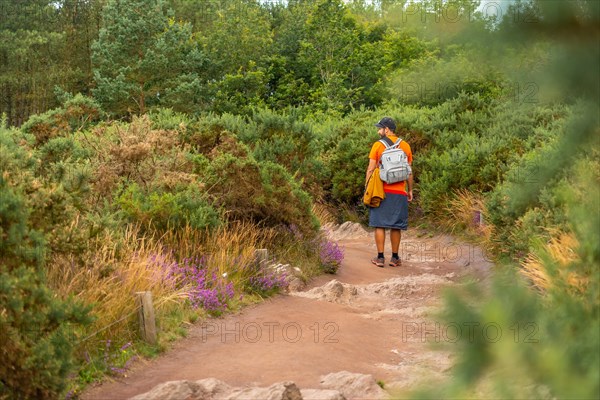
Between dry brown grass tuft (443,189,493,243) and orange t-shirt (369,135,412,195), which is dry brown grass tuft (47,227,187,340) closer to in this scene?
orange t-shirt (369,135,412,195)

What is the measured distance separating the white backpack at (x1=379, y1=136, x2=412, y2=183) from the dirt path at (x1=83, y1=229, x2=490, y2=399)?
58.4 inches

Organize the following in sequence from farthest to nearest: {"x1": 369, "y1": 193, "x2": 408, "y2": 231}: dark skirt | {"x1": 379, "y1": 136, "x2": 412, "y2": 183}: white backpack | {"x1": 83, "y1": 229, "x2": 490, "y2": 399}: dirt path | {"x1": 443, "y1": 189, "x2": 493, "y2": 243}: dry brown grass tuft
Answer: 1. {"x1": 443, "y1": 189, "x2": 493, "y2": 243}: dry brown grass tuft
2. {"x1": 369, "y1": 193, "x2": 408, "y2": 231}: dark skirt
3. {"x1": 379, "y1": 136, "x2": 412, "y2": 183}: white backpack
4. {"x1": 83, "y1": 229, "x2": 490, "y2": 399}: dirt path

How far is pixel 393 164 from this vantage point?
11680 millimetres

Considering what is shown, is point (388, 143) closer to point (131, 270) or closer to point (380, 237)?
point (380, 237)

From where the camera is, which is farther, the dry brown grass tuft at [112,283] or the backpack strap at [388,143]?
the backpack strap at [388,143]

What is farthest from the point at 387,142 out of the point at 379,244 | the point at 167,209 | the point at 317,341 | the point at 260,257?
the point at 317,341

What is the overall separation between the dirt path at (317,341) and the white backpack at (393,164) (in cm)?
148

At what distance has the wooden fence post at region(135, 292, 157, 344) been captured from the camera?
6.85 meters

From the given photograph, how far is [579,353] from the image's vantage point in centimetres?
206

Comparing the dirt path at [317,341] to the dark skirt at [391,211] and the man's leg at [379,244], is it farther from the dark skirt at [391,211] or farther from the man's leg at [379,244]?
the dark skirt at [391,211]

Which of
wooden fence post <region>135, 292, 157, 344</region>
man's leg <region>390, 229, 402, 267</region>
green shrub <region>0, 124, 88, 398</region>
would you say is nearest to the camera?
green shrub <region>0, 124, 88, 398</region>

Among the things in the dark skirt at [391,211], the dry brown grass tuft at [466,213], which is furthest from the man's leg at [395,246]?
the dry brown grass tuft at [466,213]

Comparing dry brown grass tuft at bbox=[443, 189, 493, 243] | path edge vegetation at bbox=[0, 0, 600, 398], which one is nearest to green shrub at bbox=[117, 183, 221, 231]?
path edge vegetation at bbox=[0, 0, 600, 398]

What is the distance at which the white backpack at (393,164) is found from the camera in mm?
11648
